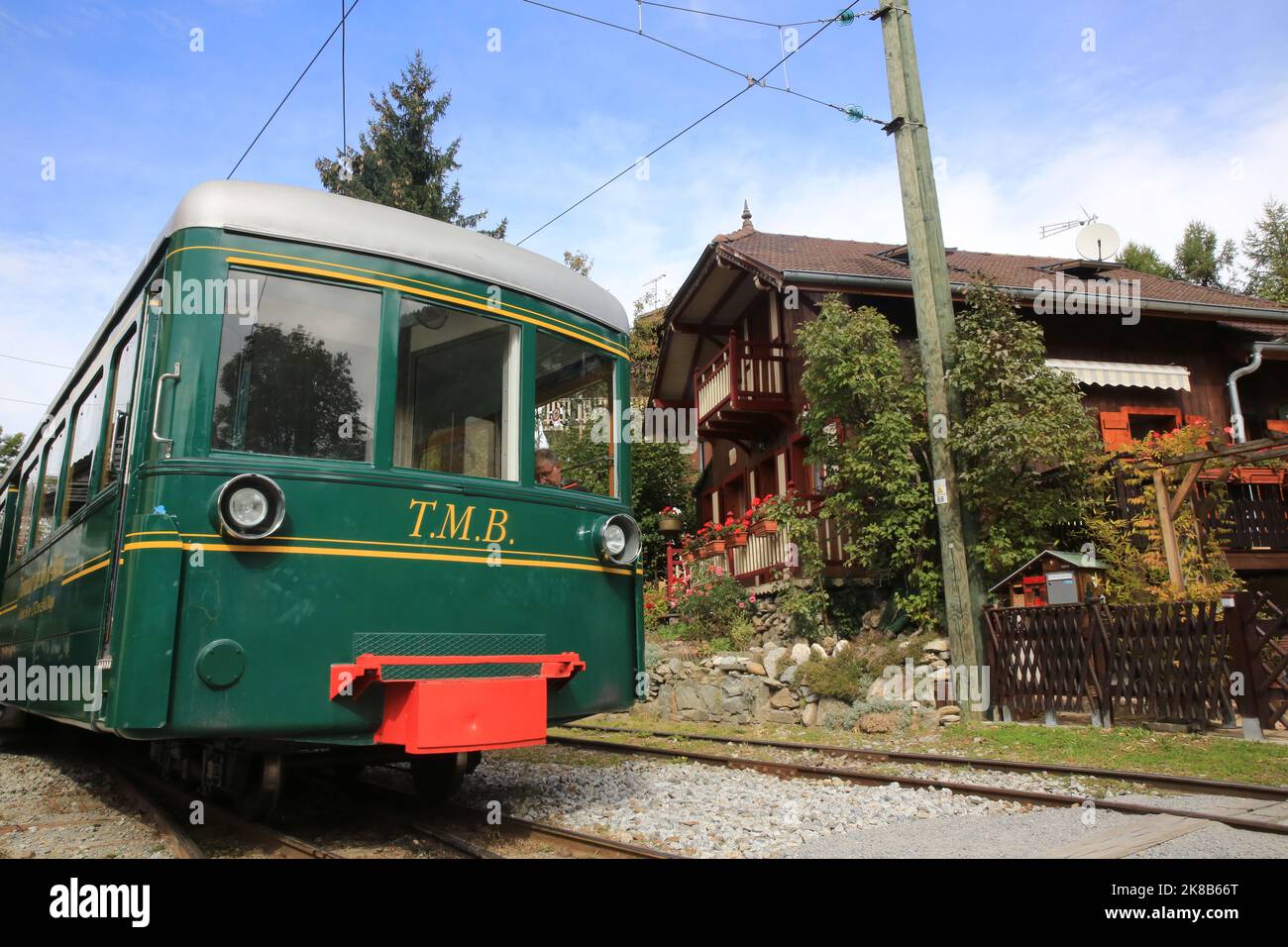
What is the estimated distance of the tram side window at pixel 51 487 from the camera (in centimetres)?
641

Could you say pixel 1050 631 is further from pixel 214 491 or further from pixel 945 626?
pixel 214 491

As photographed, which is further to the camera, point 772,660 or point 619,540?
point 772,660

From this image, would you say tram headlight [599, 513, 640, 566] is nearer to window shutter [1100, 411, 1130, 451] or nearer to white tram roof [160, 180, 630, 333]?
white tram roof [160, 180, 630, 333]

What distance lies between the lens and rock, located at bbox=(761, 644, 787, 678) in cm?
1146

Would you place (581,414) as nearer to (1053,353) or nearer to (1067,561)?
(1067,561)

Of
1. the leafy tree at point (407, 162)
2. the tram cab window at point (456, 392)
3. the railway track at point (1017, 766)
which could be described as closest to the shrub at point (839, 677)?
the railway track at point (1017, 766)

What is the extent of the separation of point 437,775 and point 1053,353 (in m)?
14.1

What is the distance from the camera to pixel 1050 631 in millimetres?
9484

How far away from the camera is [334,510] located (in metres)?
4.30

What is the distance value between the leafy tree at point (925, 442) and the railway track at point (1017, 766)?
3437mm

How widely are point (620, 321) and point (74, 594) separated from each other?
3.55 m

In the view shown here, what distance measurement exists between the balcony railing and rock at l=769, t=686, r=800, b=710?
6846 mm

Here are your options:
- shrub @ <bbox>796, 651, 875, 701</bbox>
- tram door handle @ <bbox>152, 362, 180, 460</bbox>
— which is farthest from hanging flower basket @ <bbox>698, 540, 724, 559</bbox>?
tram door handle @ <bbox>152, 362, 180, 460</bbox>

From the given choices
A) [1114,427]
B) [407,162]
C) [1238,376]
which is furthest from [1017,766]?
[407,162]
